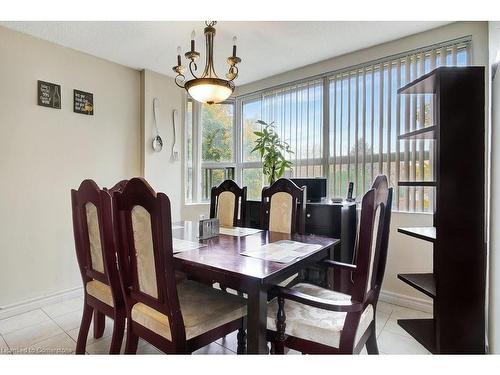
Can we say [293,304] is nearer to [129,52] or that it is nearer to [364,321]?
[364,321]

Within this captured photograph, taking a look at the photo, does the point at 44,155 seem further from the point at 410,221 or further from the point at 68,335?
the point at 410,221

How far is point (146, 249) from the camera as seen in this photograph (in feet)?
4.39

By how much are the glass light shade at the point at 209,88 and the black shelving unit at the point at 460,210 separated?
54.9 inches

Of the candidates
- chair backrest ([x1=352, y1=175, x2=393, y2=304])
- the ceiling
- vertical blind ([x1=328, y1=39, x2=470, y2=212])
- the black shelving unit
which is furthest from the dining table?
the ceiling

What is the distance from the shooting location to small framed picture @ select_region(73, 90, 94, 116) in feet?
9.73

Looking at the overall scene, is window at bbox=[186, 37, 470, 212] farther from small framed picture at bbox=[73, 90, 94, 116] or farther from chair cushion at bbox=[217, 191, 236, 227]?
small framed picture at bbox=[73, 90, 94, 116]

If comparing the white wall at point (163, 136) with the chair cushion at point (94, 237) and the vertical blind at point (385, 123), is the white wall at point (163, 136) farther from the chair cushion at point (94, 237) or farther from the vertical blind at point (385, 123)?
the vertical blind at point (385, 123)

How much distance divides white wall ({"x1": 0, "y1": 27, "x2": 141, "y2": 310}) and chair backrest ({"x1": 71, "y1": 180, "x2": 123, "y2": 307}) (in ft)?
4.07

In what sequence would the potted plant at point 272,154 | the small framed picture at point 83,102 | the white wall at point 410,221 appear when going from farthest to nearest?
the potted plant at point 272,154
the small framed picture at point 83,102
the white wall at point 410,221

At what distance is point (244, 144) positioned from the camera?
407 centimetres

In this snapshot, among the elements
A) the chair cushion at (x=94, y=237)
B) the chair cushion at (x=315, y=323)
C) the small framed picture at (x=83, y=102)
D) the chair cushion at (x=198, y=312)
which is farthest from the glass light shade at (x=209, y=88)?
the small framed picture at (x=83, y=102)

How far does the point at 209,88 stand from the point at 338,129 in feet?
5.51

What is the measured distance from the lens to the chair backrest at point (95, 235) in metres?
1.55
